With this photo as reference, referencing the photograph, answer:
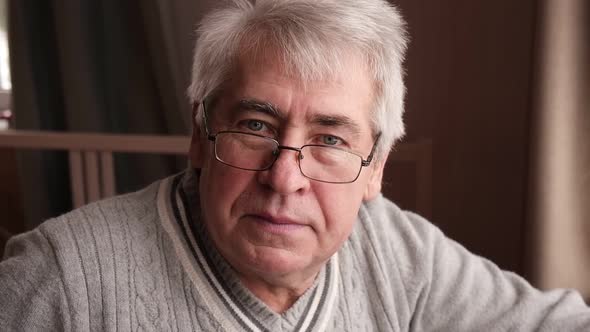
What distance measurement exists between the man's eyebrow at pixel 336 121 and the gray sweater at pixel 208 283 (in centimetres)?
33

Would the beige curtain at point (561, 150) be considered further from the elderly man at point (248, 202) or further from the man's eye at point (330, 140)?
the man's eye at point (330, 140)

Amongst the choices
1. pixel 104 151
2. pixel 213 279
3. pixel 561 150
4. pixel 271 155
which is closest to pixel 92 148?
pixel 104 151

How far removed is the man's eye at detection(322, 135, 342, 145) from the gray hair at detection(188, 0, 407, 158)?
8 centimetres

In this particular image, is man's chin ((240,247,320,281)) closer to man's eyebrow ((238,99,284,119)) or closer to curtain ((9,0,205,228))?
man's eyebrow ((238,99,284,119))

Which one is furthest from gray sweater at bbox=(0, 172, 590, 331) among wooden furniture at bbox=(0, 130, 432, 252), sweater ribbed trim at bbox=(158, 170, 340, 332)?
wooden furniture at bbox=(0, 130, 432, 252)

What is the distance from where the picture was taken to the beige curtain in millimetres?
1297

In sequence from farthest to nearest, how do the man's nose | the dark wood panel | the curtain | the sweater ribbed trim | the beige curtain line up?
the curtain, the dark wood panel, the beige curtain, the sweater ribbed trim, the man's nose

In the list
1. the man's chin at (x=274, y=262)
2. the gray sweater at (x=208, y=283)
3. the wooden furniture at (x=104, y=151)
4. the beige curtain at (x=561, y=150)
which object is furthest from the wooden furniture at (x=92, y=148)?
the beige curtain at (x=561, y=150)

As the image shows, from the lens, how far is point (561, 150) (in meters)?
1.34

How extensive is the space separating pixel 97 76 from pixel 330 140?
57.0 inches

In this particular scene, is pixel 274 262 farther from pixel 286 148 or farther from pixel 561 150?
pixel 561 150

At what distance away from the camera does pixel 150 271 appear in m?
1.07

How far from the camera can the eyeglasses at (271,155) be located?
1.01m

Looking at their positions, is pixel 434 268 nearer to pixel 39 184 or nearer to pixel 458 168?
pixel 458 168
